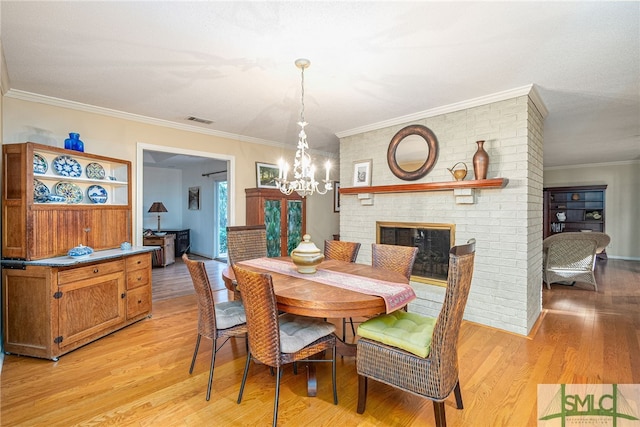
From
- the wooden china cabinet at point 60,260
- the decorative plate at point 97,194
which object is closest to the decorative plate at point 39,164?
the wooden china cabinet at point 60,260

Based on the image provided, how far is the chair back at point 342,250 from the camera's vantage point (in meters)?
3.17

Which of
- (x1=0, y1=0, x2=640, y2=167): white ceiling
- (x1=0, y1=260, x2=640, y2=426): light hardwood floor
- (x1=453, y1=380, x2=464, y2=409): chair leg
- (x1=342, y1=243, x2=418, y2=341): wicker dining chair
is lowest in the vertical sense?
(x1=0, y1=260, x2=640, y2=426): light hardwood floor

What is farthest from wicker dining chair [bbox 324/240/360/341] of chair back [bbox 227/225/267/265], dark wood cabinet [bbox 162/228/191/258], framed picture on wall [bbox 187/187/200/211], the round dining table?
framed picture on wall [bbox 187/187/200/211]

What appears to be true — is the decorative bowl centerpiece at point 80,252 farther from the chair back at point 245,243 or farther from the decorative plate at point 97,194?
the chair back at point 245,243

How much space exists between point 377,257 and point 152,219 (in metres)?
7.12

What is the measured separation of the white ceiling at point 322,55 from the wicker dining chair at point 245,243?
1.41 metres

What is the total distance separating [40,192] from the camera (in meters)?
3.04

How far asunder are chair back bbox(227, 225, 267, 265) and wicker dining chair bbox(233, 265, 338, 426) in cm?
124

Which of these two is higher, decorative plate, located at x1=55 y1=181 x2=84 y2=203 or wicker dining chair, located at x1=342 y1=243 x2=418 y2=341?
decorative plate, located at x1=55 y1=181 x2=84 y2=203

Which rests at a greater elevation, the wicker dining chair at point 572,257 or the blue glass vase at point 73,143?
the blue glass vase at point 73,143

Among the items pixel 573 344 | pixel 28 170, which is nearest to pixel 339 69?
pixel 28 170

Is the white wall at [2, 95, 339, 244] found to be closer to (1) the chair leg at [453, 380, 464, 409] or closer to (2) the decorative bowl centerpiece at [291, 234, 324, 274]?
(2) the decorative bowl centerpiece at [291, 234, 324, 274]

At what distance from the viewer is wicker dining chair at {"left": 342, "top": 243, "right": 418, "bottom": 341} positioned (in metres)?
2.74

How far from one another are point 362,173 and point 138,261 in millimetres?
3049
